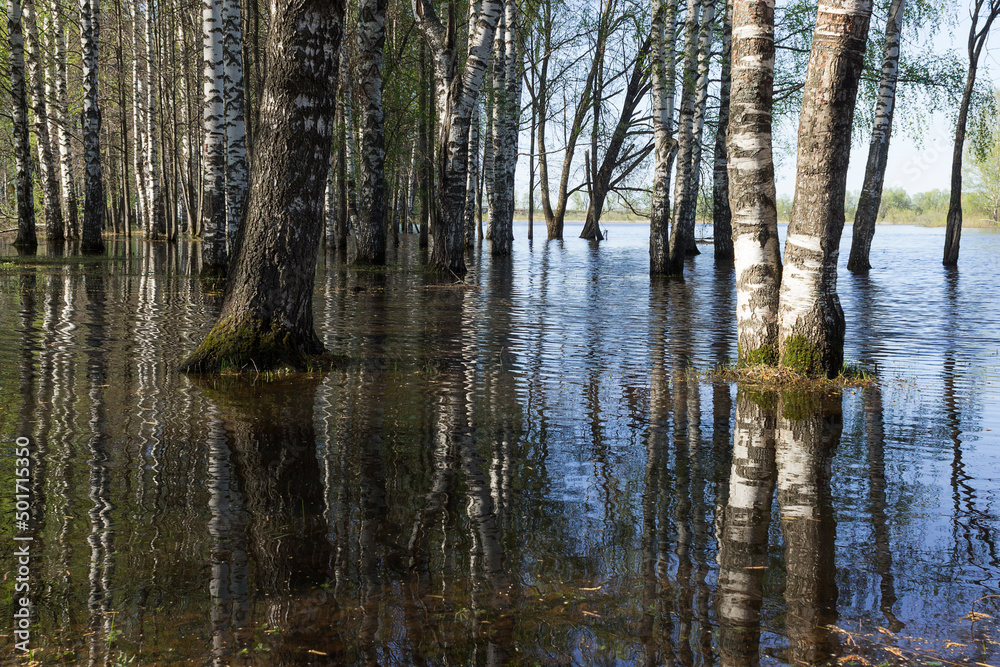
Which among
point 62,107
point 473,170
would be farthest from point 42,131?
point 473,170

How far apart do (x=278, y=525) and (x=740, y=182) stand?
5.52 metres

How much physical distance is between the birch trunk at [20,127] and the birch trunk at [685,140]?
48.9 ft

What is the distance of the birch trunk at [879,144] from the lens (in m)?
19.2

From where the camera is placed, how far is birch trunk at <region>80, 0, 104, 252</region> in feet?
63.8

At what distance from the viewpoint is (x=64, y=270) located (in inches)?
629

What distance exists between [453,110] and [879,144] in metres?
11.9

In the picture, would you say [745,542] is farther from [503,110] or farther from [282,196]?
[503,110]

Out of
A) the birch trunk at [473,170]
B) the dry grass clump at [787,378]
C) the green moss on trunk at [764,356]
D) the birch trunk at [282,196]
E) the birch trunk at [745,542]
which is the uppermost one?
the birch trunk at [473,170]

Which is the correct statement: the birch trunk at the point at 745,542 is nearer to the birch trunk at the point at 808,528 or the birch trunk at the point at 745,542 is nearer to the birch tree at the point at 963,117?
the birch trunk at the point at 808,528

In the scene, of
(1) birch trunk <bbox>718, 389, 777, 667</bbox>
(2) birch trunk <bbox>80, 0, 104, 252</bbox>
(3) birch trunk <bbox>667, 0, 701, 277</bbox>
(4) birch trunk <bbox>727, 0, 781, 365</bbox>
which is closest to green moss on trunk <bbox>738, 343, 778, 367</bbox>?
(4) birch trunk <bbox>727, 0, 781, 365</bbox>

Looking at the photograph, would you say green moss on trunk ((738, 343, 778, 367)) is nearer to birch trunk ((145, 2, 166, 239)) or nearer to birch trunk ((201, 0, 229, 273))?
birch trunk ((201, 0, 229, 273))

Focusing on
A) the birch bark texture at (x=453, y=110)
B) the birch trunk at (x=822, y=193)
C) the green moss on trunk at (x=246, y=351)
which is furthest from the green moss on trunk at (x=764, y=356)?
the birch bark texture at (x=453, y=110)

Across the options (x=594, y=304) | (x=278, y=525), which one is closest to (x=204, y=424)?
(x=278, y=525)

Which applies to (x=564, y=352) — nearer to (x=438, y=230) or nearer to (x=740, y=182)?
(x=740, y=182)
